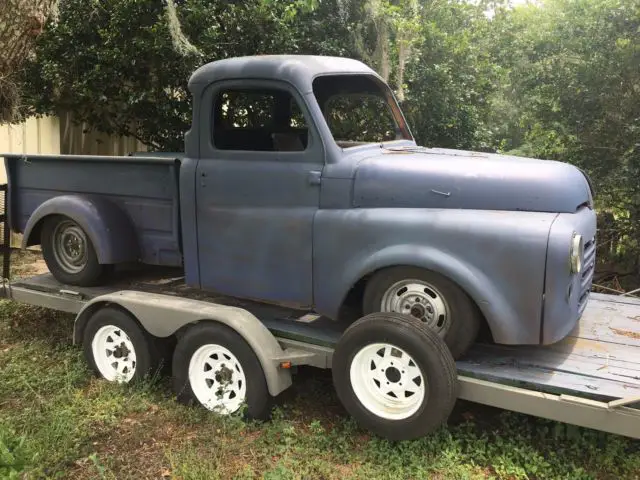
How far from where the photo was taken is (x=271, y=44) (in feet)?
24.7

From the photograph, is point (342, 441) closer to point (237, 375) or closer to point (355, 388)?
point (355, 388)

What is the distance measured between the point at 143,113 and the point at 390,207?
5.60 metres

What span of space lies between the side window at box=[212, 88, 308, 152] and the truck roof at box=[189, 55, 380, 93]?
144 millimetres

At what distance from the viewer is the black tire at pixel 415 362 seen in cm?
319

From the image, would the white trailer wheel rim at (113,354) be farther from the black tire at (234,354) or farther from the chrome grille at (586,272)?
the chrome grille at (586,272)

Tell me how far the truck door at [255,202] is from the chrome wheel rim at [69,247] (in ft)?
4.18

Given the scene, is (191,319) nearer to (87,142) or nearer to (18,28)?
(18,28)

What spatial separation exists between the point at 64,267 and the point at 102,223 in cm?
79

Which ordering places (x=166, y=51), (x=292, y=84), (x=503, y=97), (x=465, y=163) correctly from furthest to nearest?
(x=503, y=97), (x=166, y=51), (x=292, y=84), (x=465, y=163)

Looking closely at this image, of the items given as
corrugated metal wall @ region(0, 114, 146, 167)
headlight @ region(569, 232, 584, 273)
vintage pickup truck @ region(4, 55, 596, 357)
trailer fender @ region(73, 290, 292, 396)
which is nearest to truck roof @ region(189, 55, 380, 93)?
vintage pickup truck @ region(4, 55, 596, 357)

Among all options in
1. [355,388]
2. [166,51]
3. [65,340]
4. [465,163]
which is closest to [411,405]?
[355,388]

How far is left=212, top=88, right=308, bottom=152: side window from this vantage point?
4.23 m

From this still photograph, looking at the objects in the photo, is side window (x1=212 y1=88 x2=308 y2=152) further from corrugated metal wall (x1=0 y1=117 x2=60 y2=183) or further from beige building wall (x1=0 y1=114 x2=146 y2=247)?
corrugated metal wall (x1=0 y1=117 x2=60 y2=183)

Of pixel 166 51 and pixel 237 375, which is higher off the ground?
pixel 166 51
